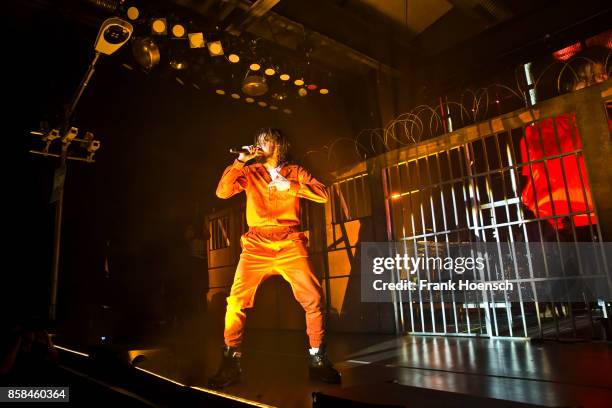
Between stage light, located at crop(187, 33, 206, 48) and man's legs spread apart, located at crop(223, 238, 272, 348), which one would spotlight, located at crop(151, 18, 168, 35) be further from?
man's legs spread apart, located at crop(223, 238, 272, 348)

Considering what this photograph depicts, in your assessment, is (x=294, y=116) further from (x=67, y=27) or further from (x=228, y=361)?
(x=228, y=361)

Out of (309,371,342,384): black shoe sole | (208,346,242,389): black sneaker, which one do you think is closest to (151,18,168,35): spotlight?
(208,346,242,389): black sneaker

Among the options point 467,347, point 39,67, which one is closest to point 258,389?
point 467,347

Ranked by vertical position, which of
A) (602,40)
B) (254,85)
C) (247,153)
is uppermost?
(254,85)

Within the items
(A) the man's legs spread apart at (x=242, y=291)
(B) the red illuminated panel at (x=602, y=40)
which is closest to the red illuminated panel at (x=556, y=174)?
(B) the red illuminated panel at (x=602, y=40)

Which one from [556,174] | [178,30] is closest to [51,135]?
[178,30]

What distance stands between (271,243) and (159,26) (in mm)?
3201

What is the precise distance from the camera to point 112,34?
3.77 m

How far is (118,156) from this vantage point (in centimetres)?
612

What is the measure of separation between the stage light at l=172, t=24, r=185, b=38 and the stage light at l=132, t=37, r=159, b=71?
30 cm

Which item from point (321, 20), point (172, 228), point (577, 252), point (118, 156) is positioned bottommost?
point (577, 252)

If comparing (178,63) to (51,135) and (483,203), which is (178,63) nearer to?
(51,135)

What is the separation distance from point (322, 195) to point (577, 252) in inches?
118

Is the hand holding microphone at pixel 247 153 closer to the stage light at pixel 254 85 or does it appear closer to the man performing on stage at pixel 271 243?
the man performing on stage at pixel 271 243
